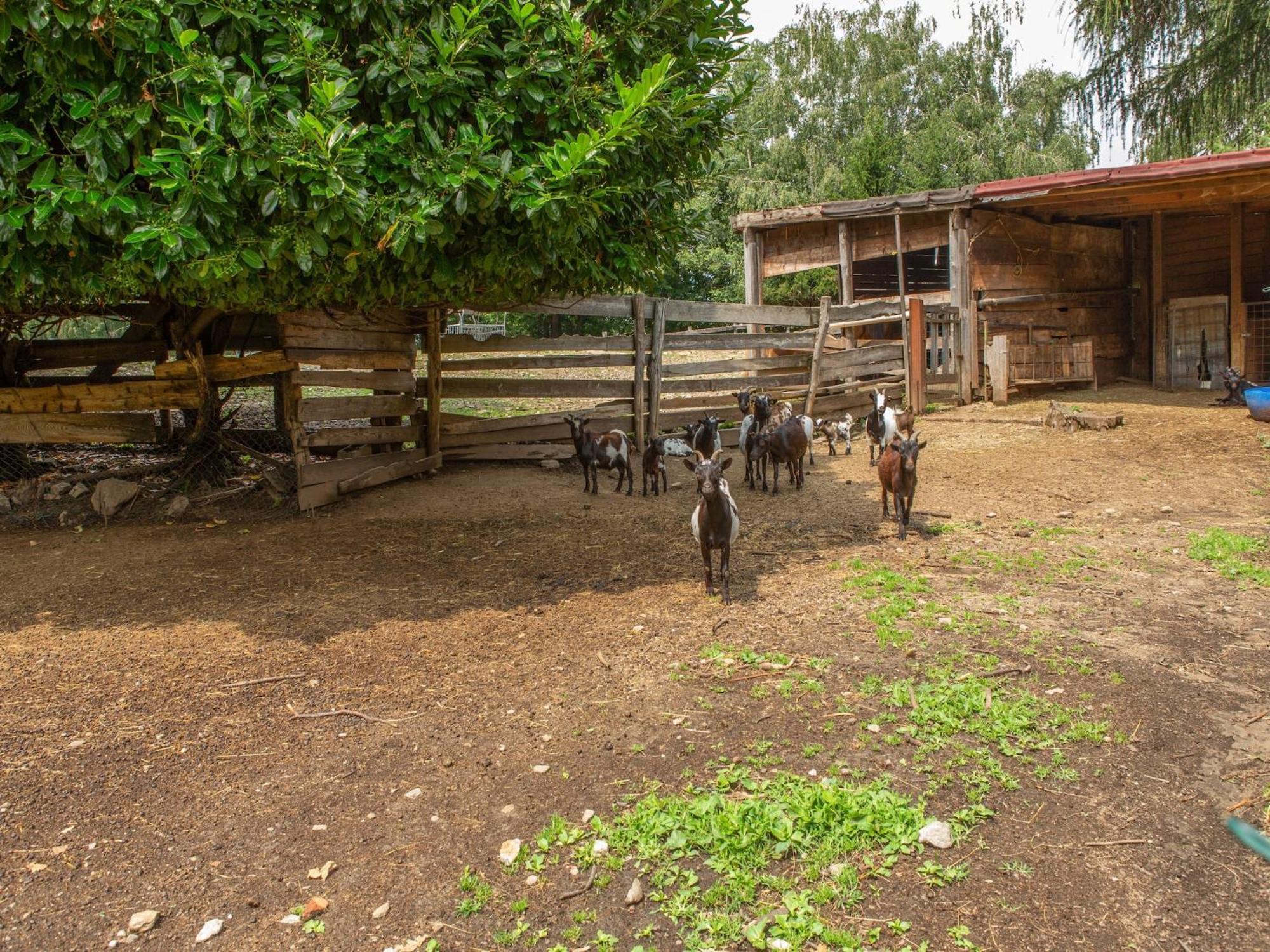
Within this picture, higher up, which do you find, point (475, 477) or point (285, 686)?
point (475, 477)

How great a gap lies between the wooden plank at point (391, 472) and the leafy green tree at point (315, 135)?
315 cm

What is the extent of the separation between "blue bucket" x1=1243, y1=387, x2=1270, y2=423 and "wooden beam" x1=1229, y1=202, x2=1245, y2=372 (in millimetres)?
5711

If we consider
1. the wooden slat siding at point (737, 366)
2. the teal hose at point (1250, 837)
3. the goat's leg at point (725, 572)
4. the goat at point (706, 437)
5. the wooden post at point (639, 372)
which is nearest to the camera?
the teal hose at point (1250, 837)

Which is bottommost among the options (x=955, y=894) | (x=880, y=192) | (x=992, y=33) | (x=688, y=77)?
(x=955, y=894)

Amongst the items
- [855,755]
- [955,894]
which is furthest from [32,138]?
[955,894]

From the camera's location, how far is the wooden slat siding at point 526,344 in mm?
11516

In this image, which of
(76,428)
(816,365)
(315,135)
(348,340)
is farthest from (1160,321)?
(76,428)

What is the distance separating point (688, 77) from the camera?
297 inches

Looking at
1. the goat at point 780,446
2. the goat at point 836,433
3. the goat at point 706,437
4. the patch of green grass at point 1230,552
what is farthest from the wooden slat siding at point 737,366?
the patch of green grass at point 1230,552

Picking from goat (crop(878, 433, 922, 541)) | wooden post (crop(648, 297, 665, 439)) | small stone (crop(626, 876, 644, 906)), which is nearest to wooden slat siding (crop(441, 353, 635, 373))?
wooden post (crop(648, 297, 665, 439))

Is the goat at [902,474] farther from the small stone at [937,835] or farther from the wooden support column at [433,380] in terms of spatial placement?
the wooden support column at [433,380]

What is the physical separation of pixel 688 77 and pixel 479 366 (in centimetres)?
534

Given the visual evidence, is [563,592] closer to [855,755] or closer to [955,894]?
[855,755]

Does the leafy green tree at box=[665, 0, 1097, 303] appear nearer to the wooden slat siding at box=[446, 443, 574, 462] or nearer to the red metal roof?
the red metal roof
